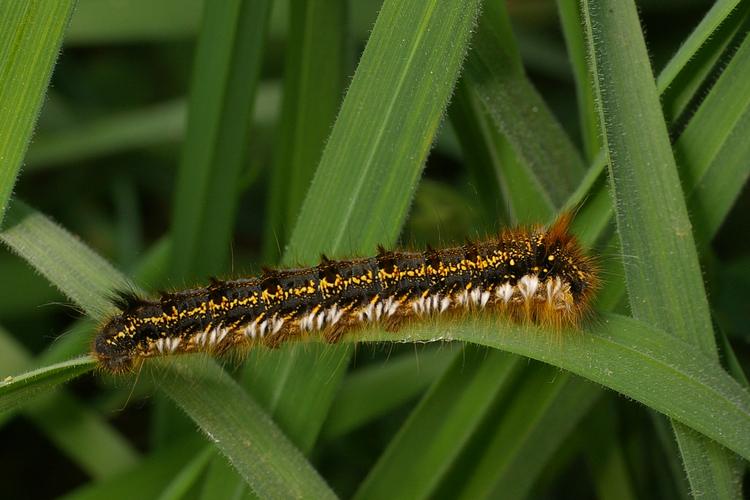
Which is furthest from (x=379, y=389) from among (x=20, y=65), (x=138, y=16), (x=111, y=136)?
(x=111, y=136)

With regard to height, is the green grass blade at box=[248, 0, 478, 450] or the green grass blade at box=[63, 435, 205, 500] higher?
the green grass blade at box=[248, 0, 478, 450]

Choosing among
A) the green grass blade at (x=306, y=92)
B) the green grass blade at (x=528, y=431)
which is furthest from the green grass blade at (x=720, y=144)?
the green grass blade at (x=306, y=92)

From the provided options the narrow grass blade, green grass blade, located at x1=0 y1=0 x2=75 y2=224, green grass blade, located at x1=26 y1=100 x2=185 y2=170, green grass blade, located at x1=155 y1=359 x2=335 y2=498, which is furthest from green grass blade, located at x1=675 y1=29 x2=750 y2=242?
green grass blade, located at x1=26 y1=100 x2=185 y2=170

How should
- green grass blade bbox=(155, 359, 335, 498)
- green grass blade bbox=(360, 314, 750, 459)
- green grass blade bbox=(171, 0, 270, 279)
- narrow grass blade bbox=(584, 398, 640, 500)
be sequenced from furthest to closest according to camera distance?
narrow grass blade bbox=(584, 398, 640, 500) → green grass blade bbox=(171, 0, 270, 279) → green grass blade bbox=(155, 359, 335, 498) → green grass blade bbox=(360, 314, 750, 459)

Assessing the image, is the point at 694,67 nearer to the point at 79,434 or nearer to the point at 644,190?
the point at 644,190

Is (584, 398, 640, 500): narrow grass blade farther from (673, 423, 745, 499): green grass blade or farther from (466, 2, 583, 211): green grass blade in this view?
(466, 2, 583, 211): green grass blade

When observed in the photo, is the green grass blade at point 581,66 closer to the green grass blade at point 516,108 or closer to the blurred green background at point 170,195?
the green grass blade at point 516,108

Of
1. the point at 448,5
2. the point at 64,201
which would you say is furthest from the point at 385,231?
the point at 64,201
